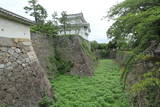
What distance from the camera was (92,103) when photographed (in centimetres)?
439

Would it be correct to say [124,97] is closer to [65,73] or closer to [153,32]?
[153,32]

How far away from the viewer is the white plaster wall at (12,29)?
11.0 feet

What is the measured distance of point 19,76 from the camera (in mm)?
3498

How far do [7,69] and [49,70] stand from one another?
3.94 meters

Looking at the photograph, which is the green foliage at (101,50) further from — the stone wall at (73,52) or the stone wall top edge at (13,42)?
the stone wall top edge at (13,42)

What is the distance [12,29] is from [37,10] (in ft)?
25.2

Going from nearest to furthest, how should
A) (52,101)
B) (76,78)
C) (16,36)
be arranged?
(16,36)
(52,101)
(76,78)

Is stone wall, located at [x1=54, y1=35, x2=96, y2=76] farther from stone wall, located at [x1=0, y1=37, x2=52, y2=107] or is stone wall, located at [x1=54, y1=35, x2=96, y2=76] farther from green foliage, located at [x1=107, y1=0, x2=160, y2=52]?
green foliage, located at [x1=107, y1=0, x2=160, y2=52]

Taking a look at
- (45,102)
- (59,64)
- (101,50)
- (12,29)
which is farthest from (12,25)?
(101,50)

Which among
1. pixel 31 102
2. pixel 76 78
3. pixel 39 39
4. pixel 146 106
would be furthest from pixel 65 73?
pixel 146 106

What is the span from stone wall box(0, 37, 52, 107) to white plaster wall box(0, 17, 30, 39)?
159 mm

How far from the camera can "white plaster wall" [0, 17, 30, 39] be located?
3338 mm

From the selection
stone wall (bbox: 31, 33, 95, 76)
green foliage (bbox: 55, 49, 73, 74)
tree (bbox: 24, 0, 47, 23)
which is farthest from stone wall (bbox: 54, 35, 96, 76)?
tree (bbox: 24, 0, 47, 23)

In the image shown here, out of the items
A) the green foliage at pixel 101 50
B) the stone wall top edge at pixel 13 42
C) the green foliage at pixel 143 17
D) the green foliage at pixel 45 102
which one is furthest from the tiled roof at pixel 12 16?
the green foliage at pixel 101 50
